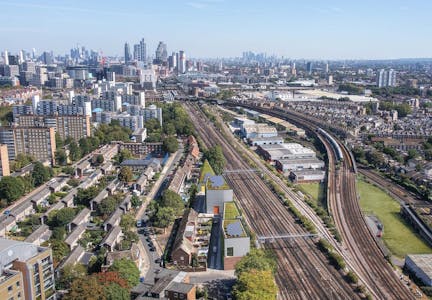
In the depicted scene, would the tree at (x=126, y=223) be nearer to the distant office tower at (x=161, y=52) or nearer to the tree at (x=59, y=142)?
the tree at (x=59, y=142)

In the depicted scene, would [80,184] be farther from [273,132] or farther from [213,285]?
[273,132]

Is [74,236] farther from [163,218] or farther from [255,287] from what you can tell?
[255,287]

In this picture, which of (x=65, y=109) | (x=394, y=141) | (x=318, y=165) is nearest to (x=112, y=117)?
(x=65, y=109)

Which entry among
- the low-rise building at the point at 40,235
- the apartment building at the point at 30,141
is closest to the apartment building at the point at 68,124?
the apartment building at the point at 30,141

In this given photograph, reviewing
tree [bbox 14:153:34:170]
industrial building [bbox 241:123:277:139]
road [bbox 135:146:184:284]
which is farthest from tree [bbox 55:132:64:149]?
industrial building [bbox 241:123:277:139]

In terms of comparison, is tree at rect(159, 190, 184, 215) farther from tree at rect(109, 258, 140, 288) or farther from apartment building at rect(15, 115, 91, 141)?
apartment building at rect(15, 115, 91, 141)

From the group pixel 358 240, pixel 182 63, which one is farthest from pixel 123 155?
pixel 182 63
